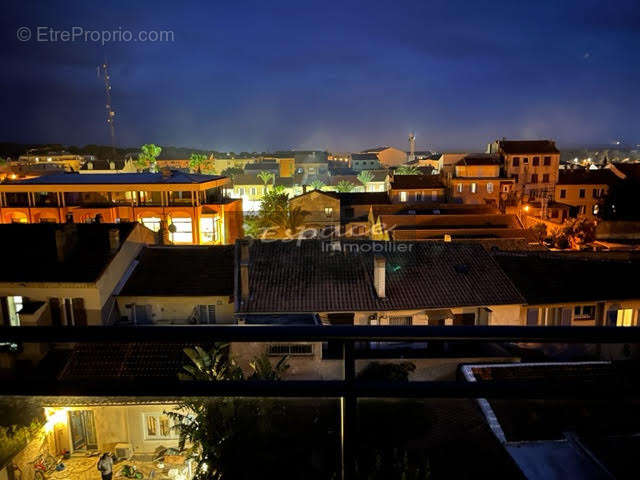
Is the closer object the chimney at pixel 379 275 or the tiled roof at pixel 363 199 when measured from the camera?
the chimney at pixel 379 275

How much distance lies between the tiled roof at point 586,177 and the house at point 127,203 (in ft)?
102

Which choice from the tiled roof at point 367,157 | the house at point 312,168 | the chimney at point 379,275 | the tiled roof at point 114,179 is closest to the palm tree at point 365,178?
the house at point 312,168

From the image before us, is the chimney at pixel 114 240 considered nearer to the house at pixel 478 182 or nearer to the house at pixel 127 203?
the house at pixel 127 203

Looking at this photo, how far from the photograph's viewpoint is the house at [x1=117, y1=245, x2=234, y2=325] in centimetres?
1580

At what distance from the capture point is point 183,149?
428 feet

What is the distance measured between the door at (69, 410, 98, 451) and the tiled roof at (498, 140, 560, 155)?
4519cm

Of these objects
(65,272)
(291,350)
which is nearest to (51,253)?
(65,272)

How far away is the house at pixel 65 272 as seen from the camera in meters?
14.9

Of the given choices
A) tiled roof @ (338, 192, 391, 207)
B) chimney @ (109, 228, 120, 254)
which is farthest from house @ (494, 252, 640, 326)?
tiled roof @ (338, 192, 391, 207)

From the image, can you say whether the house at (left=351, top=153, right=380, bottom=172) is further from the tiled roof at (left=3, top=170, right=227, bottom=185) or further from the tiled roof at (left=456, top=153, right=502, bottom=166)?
the tiled roof at (left=3, top=170, right=227, bottom=185)

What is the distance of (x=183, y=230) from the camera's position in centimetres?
2648

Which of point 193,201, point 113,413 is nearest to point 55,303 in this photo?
point 193,201

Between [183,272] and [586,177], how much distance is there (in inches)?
1508

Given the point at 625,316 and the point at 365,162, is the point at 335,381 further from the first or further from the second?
the point at 365,162
